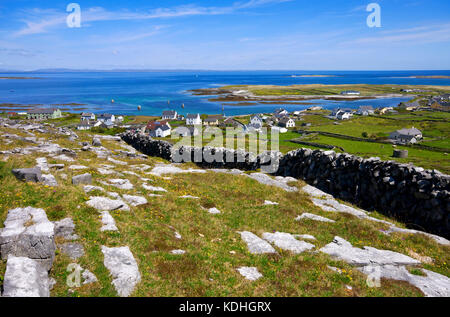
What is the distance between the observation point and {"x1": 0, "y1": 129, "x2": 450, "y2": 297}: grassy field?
894 centimetres

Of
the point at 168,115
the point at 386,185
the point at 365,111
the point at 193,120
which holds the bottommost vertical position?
the point at 386,185

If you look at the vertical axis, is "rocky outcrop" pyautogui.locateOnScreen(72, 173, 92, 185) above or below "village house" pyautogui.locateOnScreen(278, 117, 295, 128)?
below

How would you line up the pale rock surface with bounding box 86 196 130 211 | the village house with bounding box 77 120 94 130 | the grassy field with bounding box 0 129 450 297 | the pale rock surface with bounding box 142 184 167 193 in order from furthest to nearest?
the village house with bounding box 77 120 94 130, the pale rock surface with bounding box 142 184 167 193, the pale rock surface with bounding box 86 196 130 211, the grassy field with bounding box 0 129 450 297

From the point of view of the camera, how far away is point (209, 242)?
1236 cm

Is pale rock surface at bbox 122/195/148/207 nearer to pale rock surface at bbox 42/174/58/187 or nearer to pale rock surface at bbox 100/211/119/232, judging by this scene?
pale rock surface at bbox 100/211/119/232

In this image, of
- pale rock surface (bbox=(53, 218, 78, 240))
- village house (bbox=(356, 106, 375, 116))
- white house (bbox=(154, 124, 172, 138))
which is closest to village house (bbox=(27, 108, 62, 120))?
white house (bbox=(154, 124, 172, 138))

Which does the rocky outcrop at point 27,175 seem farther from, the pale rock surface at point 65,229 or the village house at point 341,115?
the village house at point 341,115

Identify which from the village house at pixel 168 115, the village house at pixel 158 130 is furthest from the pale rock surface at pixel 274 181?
the village house at pixel 168 115

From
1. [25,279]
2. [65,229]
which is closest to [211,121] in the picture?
[65,229]

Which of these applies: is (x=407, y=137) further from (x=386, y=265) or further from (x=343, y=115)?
(x=386, y=265)

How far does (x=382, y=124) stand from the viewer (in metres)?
132

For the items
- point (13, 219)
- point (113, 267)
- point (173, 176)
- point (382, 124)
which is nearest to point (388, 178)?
point (173, 176)

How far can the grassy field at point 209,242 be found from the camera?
8.94 meters

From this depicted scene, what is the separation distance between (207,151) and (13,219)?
1042 inches
